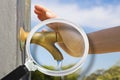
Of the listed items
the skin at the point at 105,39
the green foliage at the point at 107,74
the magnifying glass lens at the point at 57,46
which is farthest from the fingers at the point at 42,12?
the green foliage at the point at 107,74

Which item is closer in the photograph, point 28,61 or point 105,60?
point 28,61

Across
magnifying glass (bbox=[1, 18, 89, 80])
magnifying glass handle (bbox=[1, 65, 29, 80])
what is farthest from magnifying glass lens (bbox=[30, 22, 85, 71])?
magnifying glass handle (bbox=[1, 65, 29, 80])

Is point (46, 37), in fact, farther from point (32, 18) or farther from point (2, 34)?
point (2, 34)

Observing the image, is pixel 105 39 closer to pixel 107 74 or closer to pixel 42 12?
pixel 107 74

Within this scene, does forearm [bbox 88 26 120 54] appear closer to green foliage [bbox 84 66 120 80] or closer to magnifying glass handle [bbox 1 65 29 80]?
green foliage [bbox 84 66 120 80]

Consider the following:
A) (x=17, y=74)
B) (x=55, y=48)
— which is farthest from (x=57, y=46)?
(x=17, y=74)

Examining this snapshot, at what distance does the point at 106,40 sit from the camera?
5.55ft

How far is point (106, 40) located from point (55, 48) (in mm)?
319

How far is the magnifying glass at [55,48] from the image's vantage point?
1.37m

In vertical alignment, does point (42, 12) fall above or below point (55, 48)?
above

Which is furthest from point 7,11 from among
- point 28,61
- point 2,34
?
point 28,61

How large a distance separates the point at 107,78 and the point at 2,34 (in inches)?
27.4

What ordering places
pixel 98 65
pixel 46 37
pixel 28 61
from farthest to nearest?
pixel 98 65, pixel 46 37, pixel 28 61

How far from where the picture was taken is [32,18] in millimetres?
1763
